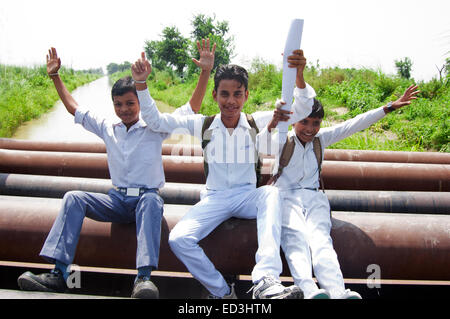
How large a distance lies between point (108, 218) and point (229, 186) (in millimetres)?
730

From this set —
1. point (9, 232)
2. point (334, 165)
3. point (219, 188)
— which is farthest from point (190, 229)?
point (334, 165)

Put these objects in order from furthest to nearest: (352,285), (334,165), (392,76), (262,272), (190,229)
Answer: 1. (392,76)
2. (334,165)
3. (352,285)
4. (190,229)
5. (262,272)

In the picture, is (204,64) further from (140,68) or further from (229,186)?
(229,186)

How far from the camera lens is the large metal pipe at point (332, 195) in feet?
8.66

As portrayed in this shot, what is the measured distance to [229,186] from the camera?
214cm

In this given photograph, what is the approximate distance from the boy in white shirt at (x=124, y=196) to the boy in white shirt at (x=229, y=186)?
138mm

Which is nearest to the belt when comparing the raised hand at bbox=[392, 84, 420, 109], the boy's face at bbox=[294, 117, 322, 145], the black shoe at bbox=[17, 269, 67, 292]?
the black shoe at bbox=[17, 269, 67, 292]

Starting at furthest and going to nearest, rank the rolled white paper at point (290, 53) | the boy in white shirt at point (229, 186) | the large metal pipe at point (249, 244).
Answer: the large metal pipe at point (249, 244) < the boy in white shirt at point (229, 186) < the rolled white paper at point (290, 53)

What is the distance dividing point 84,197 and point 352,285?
1.85 m

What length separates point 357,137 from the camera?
303 inches

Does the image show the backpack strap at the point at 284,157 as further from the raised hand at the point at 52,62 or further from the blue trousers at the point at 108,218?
the raised hand at the point at 52,62

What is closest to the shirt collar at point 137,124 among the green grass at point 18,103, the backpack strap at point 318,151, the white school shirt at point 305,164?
the white school shirt at point 305,164

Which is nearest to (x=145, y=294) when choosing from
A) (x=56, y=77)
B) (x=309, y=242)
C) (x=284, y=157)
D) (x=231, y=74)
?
(x=309, y=242)

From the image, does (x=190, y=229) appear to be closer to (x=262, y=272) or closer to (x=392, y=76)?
(x=262, y=272)
